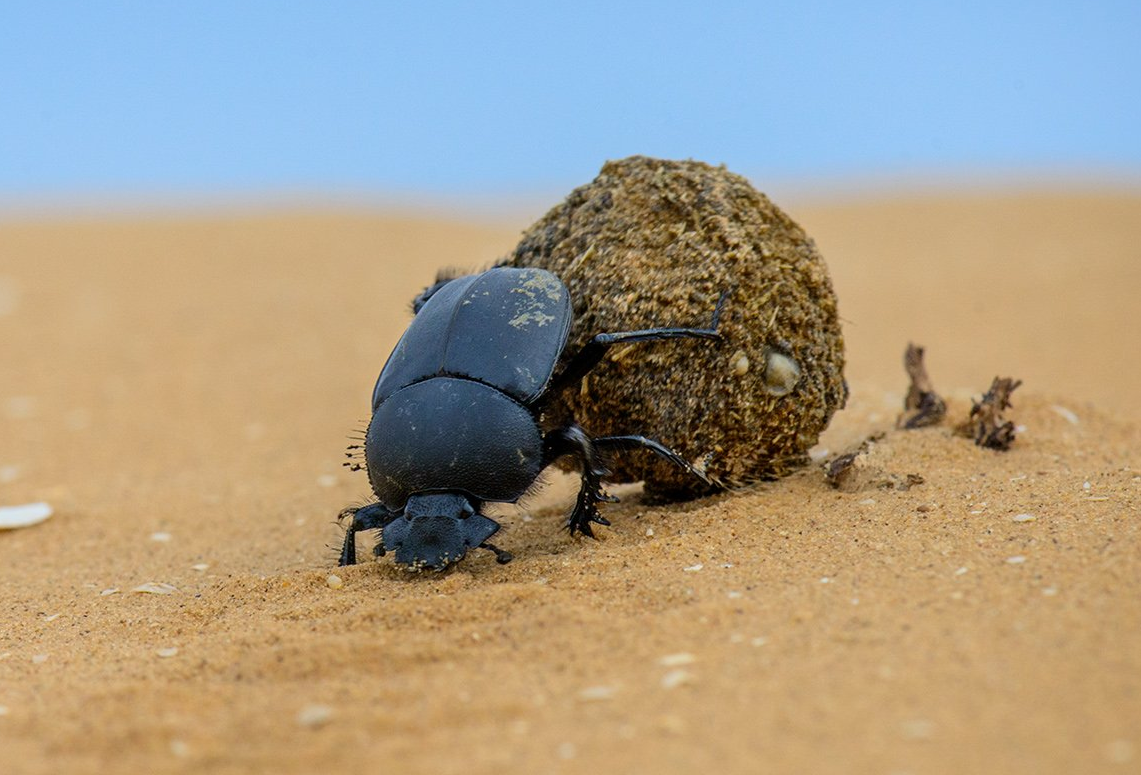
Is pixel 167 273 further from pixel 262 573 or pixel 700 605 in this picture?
pixel 700 605

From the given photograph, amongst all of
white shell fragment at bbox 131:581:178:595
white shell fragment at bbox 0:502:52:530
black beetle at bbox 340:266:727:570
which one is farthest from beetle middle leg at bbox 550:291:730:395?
white shell fragment at bbox 0:502:52:530

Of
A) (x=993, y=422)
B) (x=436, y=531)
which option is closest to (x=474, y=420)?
(x=436, y=531)

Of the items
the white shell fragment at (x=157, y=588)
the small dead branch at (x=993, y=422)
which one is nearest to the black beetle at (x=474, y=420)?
the white shell fragment at (x=157, y=588)

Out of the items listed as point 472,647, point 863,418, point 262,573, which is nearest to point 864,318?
point 863,418

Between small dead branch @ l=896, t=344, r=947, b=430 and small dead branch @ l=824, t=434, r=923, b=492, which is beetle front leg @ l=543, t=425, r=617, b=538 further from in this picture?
small dead branch @ l=896, t=344, r=947, b=430

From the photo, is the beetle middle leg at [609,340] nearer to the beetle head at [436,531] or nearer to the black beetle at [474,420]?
the black beetle at [474,420]

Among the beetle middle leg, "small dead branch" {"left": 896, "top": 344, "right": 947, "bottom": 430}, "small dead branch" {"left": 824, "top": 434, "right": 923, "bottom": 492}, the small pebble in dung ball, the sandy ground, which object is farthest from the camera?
"small dead branch" {"left": 896, "top": 344, "right": 947, "bottom": 430}
